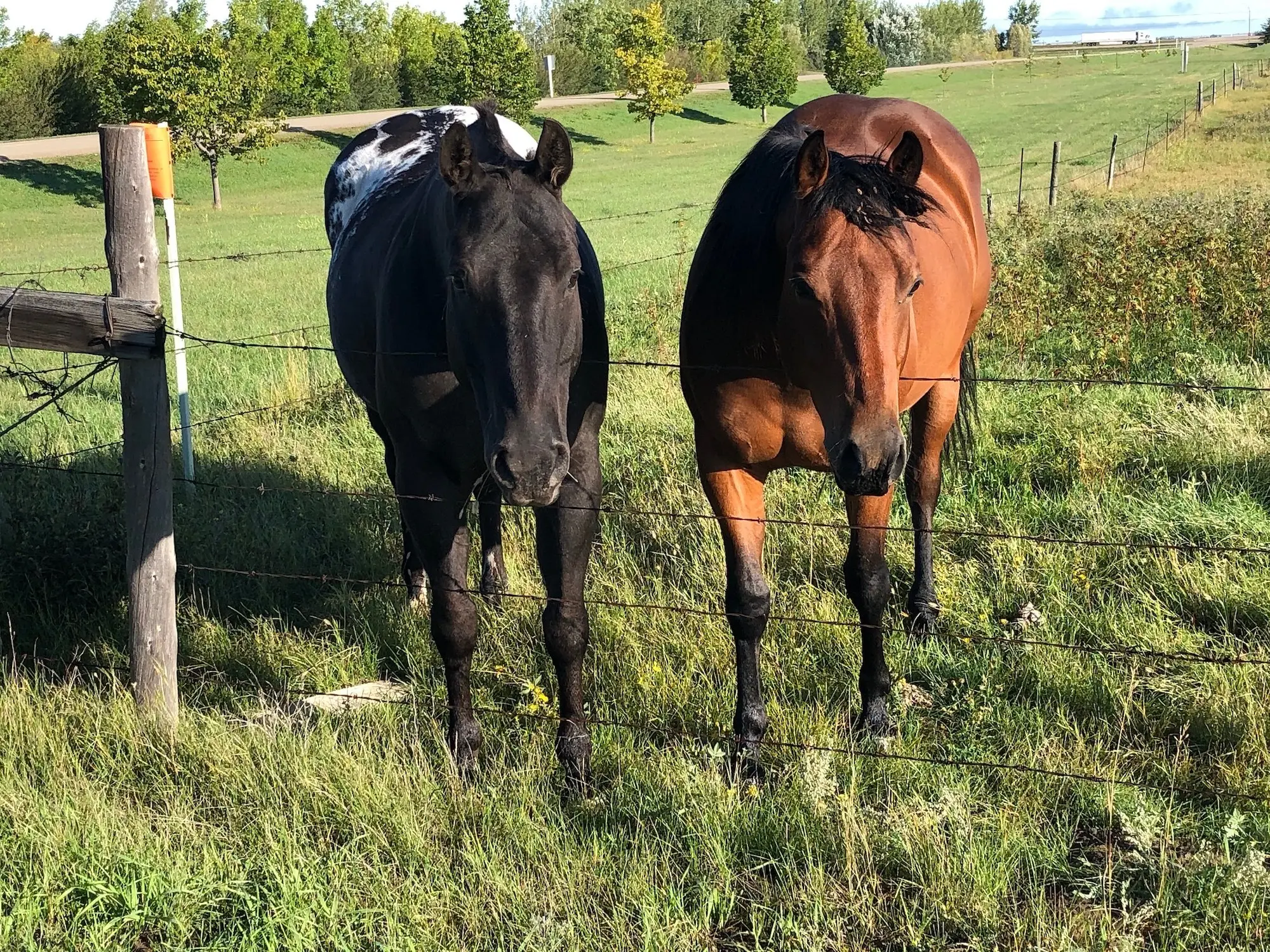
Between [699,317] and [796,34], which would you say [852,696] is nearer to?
[699,317]

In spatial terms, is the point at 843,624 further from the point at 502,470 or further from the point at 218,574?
the point at 218,574

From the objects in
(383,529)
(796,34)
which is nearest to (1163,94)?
(796,34)

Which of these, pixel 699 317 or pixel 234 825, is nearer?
pixel 234 825

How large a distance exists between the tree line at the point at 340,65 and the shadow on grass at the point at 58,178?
2709 mm

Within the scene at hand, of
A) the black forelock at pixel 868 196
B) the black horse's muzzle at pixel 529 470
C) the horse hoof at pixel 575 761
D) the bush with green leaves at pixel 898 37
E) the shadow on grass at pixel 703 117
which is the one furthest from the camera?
the bush with green leaves at pixel 898 37

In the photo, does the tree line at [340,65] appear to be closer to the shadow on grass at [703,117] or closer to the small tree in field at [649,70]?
the small tree in field at [649,70]

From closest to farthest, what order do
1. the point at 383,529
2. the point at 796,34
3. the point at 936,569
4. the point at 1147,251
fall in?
the point at 936,569 → the point at 383,529 → the point at 1147,251 → the point at 796,34

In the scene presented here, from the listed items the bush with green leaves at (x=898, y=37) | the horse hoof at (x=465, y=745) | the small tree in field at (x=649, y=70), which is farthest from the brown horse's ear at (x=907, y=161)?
the bush with green leaves at (x=898, y=37)

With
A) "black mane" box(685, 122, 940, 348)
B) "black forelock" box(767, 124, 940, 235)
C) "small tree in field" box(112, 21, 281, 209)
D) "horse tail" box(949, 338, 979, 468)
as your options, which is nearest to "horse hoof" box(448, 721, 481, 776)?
"black mane" box(685, 122, 940, 348)

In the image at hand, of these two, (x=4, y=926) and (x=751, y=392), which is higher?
(x=751, y=392)

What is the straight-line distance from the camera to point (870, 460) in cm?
272

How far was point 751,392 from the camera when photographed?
3.62 meters

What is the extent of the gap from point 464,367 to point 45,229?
31.6m

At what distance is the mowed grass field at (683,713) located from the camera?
2648 millimetres
